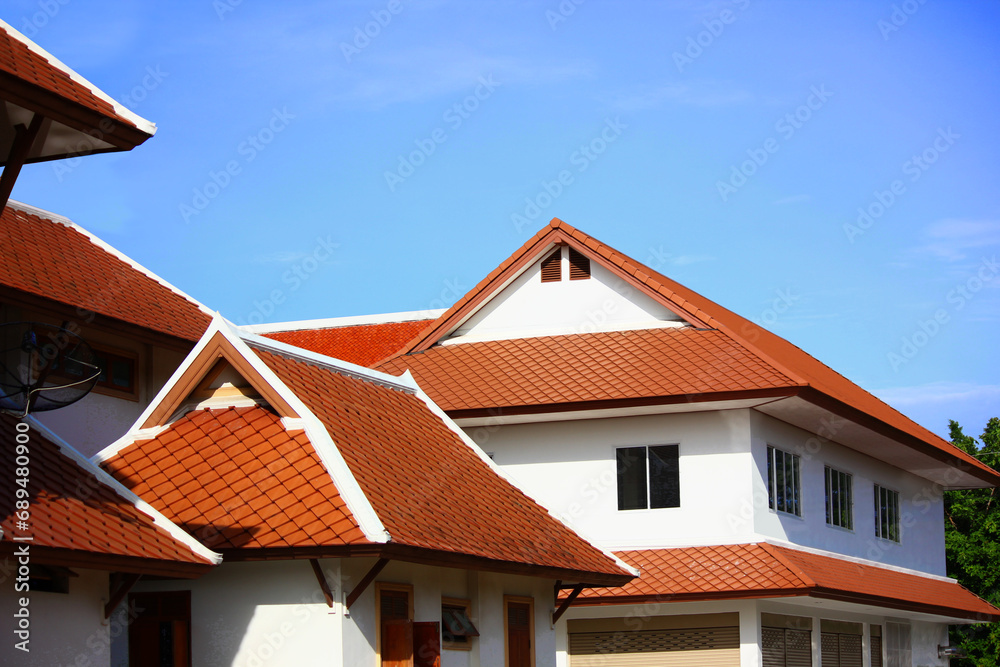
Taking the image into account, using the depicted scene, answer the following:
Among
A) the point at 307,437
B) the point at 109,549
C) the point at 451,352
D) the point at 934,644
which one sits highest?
the point at 451,352

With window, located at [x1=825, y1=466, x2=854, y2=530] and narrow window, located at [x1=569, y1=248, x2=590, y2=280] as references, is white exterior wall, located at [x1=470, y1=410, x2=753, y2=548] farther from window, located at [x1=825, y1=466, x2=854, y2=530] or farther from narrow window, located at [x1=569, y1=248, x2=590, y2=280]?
window, located at [x1=825, y1=466, x2=854, y2=530]

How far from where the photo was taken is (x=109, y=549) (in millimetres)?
11039

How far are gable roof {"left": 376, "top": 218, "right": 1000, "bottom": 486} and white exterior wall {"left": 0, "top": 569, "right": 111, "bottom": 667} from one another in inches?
418

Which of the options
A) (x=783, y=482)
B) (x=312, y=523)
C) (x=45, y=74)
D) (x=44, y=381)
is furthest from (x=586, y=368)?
(x=45, y=74)

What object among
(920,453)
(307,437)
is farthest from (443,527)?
(920,453)

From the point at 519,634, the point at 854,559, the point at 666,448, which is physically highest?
the point at 666,448

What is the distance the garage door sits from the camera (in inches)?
848

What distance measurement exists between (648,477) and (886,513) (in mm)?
7701

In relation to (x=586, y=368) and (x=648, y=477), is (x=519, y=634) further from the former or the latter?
(x=586, y=368)

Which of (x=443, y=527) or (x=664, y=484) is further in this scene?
(x=664, y=484)

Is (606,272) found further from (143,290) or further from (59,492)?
(59,492)

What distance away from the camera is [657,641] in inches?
869

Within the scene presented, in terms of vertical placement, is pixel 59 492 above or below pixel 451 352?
below

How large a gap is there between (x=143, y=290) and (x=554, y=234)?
24.0 feet
